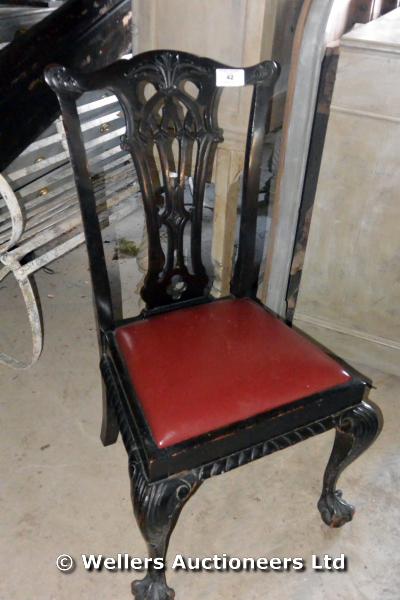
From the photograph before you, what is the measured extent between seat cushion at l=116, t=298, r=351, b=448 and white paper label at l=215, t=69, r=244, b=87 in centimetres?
57

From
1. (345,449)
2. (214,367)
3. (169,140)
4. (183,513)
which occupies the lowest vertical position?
(183,513)

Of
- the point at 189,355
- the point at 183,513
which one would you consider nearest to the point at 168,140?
the point at 189,355

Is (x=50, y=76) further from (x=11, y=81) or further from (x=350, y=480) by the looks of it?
(x=350, y=480)

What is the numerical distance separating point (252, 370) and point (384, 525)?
66cm

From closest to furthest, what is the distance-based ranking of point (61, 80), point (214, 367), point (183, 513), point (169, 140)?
point (61, 80) < point (214, 367) < point (169, 140) < point (183, 513)

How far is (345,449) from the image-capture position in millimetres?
1353

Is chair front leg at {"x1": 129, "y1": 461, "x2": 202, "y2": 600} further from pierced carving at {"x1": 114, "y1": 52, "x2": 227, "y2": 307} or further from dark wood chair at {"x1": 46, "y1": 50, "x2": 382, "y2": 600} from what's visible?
pierced carving at {"x1": 114, "y1": 52, "x2": 227, "y2": 307}

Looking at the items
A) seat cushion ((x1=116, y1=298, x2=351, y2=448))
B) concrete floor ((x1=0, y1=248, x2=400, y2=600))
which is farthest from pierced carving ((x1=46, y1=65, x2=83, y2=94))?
concrete floor ((x1=0, y1=248, x2=400, y2=600))

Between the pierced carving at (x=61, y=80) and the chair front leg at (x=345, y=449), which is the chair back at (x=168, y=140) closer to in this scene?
the pierced carving at (x=61, y=80)

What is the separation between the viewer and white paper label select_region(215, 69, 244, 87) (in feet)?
4.10

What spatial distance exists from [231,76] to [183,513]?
117 centimetres

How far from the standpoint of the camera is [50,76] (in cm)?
107

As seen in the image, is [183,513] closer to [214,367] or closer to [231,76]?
[214,367]

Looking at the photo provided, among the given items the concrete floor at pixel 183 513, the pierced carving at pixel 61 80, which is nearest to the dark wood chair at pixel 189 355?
the pierced carving at pixel 61 80
